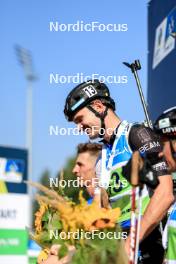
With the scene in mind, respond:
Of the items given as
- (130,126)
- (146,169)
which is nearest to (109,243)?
(146,169)

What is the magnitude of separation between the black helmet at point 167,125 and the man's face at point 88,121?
38 cm

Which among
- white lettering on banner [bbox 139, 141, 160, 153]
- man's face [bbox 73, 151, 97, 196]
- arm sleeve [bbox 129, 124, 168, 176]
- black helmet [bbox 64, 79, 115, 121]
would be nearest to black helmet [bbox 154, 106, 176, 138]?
arm sleeve [bbox 129, 124, 168, 176]

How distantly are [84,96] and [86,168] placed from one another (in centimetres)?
92

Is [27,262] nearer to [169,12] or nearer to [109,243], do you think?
[169,12]

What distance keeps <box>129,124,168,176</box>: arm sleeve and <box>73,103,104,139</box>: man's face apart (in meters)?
0.29

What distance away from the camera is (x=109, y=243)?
3125 mm

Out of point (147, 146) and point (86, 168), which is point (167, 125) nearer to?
point (147, 146)

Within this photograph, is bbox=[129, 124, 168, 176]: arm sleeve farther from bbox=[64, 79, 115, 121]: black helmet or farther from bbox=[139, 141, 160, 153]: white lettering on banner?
bbox=[64, 79, 115, 121]: black helmet

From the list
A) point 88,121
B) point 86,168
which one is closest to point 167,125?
point 88,121

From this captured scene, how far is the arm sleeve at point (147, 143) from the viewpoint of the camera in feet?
13.0

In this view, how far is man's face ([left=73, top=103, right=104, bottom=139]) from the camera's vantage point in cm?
442

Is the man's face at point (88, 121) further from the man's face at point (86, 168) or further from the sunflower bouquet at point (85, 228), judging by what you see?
the sunflower bouquet at point (85, 228)

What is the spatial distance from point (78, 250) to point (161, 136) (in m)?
1.32

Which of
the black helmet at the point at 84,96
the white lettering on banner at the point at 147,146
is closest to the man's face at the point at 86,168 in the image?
the black helmet at the point at 84,96
